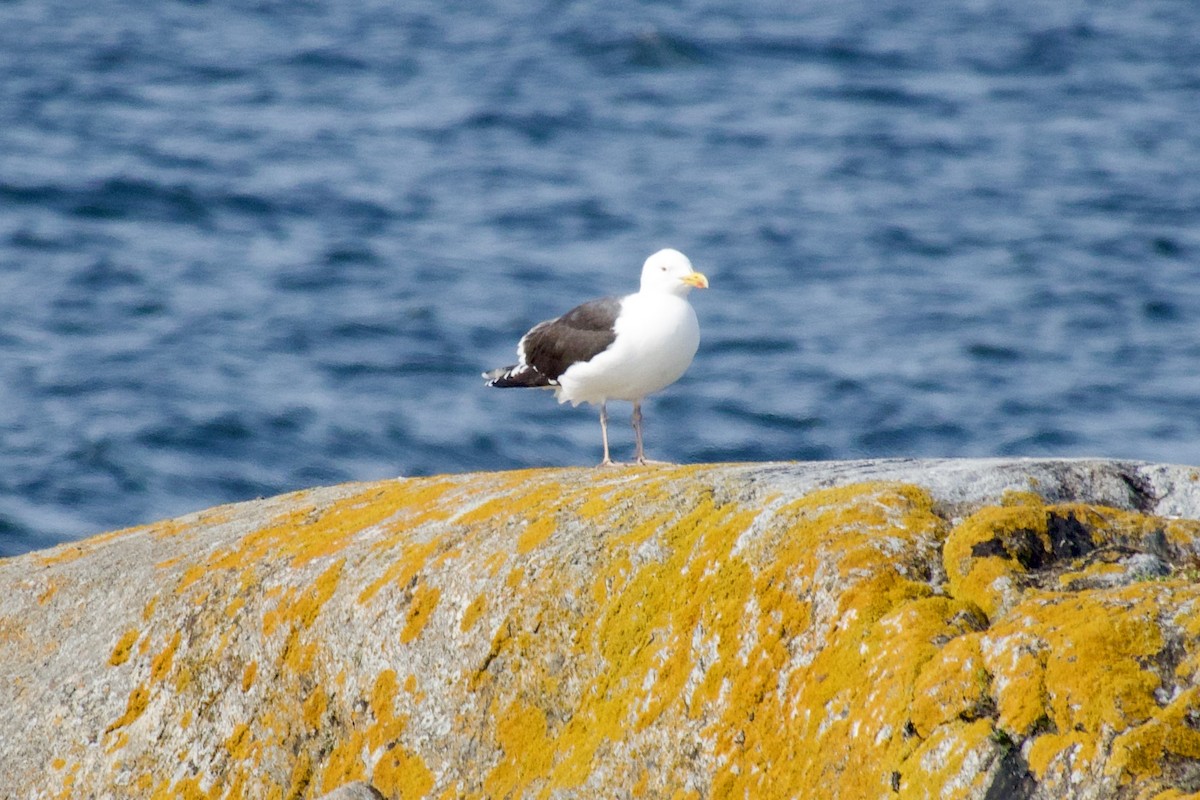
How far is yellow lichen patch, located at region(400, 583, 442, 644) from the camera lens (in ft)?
17.3

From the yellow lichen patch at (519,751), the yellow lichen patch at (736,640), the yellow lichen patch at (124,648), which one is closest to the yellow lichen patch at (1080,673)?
the yellow lichen patch at (736,640)

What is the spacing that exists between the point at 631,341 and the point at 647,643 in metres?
4.09

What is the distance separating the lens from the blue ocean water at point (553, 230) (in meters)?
16.3

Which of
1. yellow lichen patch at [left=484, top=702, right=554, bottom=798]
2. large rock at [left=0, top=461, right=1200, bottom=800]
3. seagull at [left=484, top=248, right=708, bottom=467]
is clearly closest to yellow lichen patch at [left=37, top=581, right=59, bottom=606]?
large rock at [left=0, top=461, right=1200, bottom=800]

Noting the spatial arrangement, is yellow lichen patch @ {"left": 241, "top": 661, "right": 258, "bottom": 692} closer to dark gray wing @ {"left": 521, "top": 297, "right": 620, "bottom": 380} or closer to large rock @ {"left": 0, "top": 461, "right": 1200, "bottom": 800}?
large rock @ {"left": 0, "top": 461, "right": 1200, "bottom": 800}

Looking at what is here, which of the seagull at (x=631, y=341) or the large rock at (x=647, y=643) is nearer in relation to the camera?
the large rock at (x=647, y=643)

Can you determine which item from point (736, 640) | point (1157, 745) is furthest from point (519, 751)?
point (1157, 745)

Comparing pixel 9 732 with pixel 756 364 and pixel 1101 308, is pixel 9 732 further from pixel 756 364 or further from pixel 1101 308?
pixel 1101 308

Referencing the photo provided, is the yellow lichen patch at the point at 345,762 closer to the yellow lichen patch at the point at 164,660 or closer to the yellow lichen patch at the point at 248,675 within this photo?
the yellow lichen patch at the point at 248,675

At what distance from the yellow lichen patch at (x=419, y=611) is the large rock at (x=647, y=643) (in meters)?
0.01

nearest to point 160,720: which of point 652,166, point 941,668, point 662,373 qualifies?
point 941,668

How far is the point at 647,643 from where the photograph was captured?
4.79m

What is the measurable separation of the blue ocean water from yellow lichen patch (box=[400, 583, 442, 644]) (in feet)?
30.1

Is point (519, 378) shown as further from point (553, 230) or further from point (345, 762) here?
point (553, 230)
